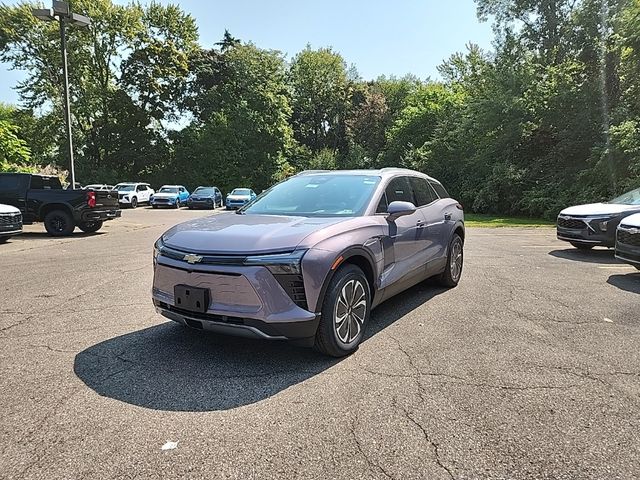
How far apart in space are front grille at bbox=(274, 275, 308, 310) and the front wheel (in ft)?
41.5

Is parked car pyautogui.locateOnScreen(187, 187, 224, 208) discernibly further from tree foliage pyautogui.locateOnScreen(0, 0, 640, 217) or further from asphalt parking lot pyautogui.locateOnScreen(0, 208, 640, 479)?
asphalt parking lot pyautogui.locateOnScreen(0, 208, 640, 479)

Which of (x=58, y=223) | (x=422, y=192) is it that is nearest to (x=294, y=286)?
(x=422, y=192)

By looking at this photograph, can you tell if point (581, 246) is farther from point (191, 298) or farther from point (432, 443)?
point (191, 298)

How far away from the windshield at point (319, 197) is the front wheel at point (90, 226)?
36.0 feet

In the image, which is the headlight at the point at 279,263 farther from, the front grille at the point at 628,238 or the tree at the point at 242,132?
the tree at the point at 242,132

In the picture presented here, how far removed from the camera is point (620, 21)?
808 inches

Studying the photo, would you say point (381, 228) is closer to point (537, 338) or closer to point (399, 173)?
point (399, 173)

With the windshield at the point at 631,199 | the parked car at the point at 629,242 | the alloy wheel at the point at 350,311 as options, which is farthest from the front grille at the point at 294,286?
the windshield at the point at 631,199

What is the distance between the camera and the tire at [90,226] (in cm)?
1434

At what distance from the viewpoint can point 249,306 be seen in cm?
355

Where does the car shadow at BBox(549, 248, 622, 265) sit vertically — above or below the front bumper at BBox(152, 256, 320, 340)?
below

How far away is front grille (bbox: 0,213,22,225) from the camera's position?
11383 millimetres

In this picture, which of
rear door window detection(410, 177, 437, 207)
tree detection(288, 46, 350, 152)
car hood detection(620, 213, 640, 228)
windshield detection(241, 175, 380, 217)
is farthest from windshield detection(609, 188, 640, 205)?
tree detection(288, 46, 350, 152)

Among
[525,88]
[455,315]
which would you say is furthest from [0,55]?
[455,315]
